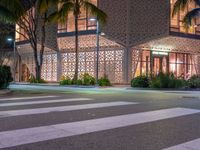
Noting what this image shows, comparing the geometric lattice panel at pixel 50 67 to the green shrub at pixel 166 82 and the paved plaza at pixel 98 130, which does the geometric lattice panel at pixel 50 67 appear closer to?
the green shrub at pixel 166 82

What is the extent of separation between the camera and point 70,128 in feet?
25.5

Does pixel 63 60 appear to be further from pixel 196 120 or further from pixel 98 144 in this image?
pixel 98 144

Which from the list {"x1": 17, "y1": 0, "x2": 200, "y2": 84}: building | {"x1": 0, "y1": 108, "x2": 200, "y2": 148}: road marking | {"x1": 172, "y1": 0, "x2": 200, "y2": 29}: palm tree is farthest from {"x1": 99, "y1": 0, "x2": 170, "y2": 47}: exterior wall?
{"x1": 0, "y1": 108, "x2": 200, "y2": 148}: road marking

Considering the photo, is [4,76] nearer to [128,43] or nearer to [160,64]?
[128,43]

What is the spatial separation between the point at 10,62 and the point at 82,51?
18.3 metres

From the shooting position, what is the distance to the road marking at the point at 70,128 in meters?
Result: 6.58

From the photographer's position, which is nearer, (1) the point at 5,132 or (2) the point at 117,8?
(1) the point at 5,132

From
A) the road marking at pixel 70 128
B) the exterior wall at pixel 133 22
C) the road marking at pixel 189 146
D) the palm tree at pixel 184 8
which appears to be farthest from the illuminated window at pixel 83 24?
the road marking at pixel 189 146

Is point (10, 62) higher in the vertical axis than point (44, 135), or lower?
higher

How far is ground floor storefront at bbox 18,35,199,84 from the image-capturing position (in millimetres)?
36188

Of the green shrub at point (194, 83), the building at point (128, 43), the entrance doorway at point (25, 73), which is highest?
the building at point (128, 43)

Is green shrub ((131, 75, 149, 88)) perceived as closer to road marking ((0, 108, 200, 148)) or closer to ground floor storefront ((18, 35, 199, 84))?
ground floor storefront ((18, 35, 199, 84))

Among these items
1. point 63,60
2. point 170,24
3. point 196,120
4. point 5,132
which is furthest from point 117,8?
point 5,132

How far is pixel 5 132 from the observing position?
7.23 metres
